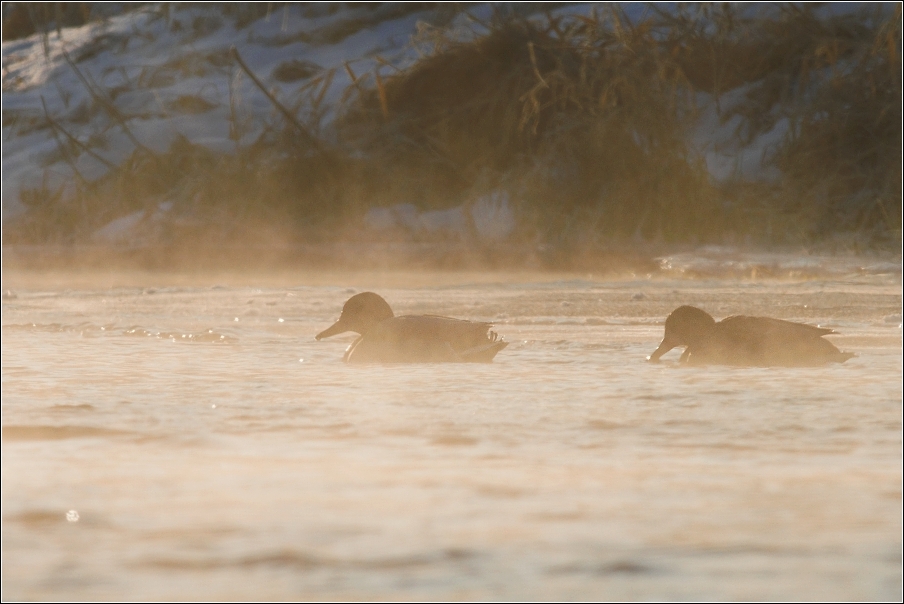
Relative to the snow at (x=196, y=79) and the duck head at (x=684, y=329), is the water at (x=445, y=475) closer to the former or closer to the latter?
the duck head at (x=684, y=329)

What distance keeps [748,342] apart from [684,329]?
0.20 metres

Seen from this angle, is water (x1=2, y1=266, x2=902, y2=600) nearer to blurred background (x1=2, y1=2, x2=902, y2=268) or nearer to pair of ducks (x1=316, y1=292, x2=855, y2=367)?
pair of ducks (x1=316, y1=292, x2=855, y2=367)

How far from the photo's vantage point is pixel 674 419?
2.52 meters

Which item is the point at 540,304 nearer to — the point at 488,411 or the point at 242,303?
the point at 242,303

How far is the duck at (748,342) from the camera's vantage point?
11.4 ft

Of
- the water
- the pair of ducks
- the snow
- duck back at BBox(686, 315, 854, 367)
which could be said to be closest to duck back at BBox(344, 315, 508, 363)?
the pair of ducks

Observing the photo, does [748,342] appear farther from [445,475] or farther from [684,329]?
[445,475]

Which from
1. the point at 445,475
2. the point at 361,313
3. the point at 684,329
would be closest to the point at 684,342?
the point at 684,329

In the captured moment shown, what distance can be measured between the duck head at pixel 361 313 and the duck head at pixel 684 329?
0.91 m

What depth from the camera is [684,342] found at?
3.68 metres

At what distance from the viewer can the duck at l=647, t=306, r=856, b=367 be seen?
3467 mm

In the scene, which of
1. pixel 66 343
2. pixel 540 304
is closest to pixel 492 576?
pixel 66 343

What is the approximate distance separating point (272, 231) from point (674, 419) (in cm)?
595

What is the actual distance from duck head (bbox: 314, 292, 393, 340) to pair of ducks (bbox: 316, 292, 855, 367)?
0.38 meters
